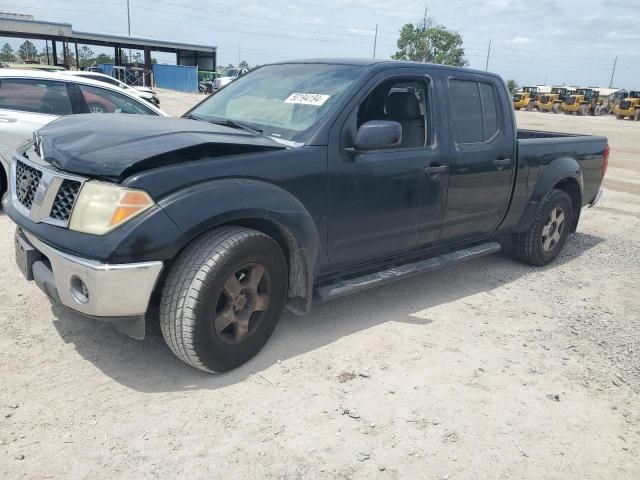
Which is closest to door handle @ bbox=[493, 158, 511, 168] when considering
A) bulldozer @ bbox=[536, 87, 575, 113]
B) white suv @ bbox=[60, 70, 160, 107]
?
white suv @ bbox=[60, 70, 160, 107]

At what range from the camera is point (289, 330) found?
385 centimetres

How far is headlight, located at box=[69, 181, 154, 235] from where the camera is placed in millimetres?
2670

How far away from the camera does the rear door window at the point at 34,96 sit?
6.48 metres

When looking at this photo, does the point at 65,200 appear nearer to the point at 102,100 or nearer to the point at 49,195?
the point at 49,195

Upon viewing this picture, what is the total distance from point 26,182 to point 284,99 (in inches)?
68.3

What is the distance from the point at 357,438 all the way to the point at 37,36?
46.7 metres

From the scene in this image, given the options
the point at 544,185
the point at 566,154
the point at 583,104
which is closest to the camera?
the point at 544,185

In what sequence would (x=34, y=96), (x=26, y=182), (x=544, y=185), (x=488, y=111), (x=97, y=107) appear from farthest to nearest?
1. (x=97, y=107)
2. (x=34, y=96)
3. (x=544, y=185)
4. (x=488, y=111)
5. (x=26, y=182)

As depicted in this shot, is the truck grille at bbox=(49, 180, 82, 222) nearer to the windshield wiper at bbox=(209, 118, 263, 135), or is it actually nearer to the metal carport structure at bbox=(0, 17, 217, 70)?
the windshield wiper at bbox=(209, 118, 263, 135)

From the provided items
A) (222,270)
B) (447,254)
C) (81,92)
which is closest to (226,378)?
(222,270)

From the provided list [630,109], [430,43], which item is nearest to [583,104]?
[630,109]

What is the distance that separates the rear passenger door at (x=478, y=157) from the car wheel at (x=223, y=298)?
1.76 metres

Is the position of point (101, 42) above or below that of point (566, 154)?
above

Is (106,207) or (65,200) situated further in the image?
(65,200)
